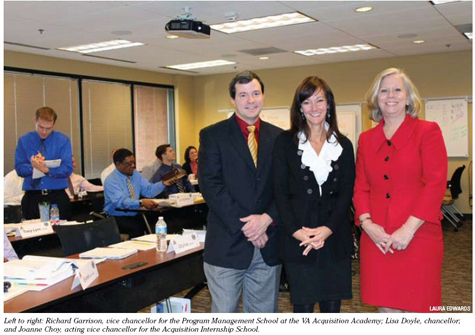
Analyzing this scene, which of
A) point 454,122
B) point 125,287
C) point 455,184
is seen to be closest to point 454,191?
point 455,184

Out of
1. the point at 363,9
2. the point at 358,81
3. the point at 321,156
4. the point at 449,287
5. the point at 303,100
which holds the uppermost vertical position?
the point at 363,9

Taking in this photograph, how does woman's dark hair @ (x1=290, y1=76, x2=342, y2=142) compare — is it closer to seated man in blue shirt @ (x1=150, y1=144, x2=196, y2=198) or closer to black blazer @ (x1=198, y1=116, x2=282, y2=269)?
black blazer @ (x1=198, y1=116, x2=282, y2=269)

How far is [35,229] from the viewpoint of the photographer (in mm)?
4250

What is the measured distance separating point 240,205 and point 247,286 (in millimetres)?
447

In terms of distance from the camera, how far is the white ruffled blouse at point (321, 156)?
246 centimetres

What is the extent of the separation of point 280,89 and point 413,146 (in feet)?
31.0

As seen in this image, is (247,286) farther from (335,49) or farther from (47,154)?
(335,49)

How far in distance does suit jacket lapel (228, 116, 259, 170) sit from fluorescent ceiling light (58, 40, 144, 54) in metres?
5.96

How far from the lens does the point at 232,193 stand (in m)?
2.59

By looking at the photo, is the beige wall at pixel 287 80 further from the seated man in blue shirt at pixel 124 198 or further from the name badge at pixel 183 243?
the name badge at pixel 183 243

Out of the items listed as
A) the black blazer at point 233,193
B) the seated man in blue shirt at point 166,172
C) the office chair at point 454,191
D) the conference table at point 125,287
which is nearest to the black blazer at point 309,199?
the black blazer at point 233,193

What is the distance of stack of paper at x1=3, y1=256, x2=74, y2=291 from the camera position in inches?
98.0
